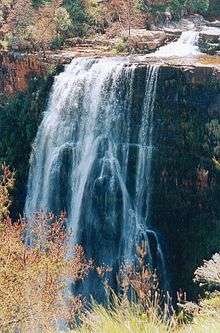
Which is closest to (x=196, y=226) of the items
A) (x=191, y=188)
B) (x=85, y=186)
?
(x=191, y=188)

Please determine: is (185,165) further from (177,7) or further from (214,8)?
(214,8)

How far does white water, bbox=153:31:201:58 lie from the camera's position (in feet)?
A: 58.8

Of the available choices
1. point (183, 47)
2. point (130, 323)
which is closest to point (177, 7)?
point (183, 47)

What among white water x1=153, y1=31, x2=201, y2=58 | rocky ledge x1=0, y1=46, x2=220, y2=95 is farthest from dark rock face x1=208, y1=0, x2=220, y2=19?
rocky ledge x1=0, y1=46, x2=220, y2=95

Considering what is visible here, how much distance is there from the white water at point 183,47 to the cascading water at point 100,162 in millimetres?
1876

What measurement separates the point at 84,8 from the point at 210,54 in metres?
6.27

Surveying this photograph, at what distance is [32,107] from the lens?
1792 cm

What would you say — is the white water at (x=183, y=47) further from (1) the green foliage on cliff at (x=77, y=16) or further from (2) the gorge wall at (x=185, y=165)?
(1) the green foliage on cliff at (x=77, y=16)

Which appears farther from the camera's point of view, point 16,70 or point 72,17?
point 72,17

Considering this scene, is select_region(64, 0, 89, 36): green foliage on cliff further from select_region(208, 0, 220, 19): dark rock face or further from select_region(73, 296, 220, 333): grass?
select_region(73, 296, 220, 333): grass

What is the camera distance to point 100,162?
1600 cm

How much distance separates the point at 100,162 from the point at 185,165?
8.32 feet

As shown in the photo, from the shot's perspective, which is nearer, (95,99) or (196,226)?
(196,226)

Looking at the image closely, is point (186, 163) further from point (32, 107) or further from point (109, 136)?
point (32, 107)
